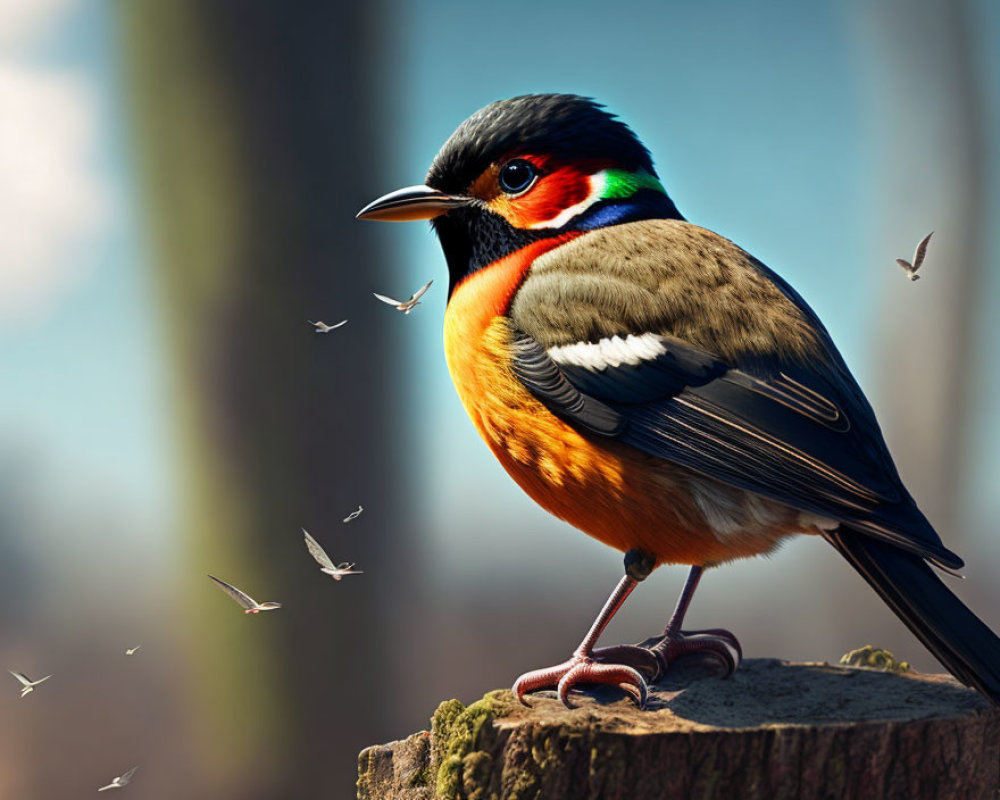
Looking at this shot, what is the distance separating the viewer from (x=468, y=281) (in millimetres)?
3203

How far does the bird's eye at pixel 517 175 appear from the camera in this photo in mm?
3131

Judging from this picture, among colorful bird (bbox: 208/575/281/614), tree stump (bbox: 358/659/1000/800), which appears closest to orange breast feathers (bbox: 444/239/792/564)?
tree stump (bbox: 358/659/1000/800)

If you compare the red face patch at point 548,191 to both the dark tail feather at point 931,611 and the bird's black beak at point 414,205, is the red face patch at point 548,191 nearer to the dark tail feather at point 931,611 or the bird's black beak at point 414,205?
the bird's black beak at point 414,205

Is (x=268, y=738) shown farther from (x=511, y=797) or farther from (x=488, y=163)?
(x=488, y=163)

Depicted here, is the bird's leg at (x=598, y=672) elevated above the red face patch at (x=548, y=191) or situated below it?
below

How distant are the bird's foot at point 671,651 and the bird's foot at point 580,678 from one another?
0.58 feet

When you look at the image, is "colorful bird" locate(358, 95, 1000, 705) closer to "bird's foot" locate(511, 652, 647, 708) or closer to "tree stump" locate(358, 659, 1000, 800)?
"bird's foot" locate(511, 652, 647, 708)

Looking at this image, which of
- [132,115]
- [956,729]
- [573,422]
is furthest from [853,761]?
[132,115]

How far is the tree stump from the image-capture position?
2.52 meters

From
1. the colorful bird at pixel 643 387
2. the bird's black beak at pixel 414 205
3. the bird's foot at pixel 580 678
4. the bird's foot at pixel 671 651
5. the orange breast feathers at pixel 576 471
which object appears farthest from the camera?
the bird's black beak at pixel 414 205

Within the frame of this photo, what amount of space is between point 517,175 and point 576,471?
100 cm

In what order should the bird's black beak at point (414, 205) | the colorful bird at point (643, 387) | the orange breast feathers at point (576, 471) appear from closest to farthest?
the colorful bird at point (643, 387)
the orange breast feathers at point (576, 471)
the bird's black beak at point (414, 205)

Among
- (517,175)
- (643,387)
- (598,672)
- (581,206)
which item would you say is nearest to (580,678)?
(598,672)

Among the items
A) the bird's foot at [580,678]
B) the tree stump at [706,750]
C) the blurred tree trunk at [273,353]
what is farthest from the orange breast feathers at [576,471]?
the blurred tree trunk at [273,353]
